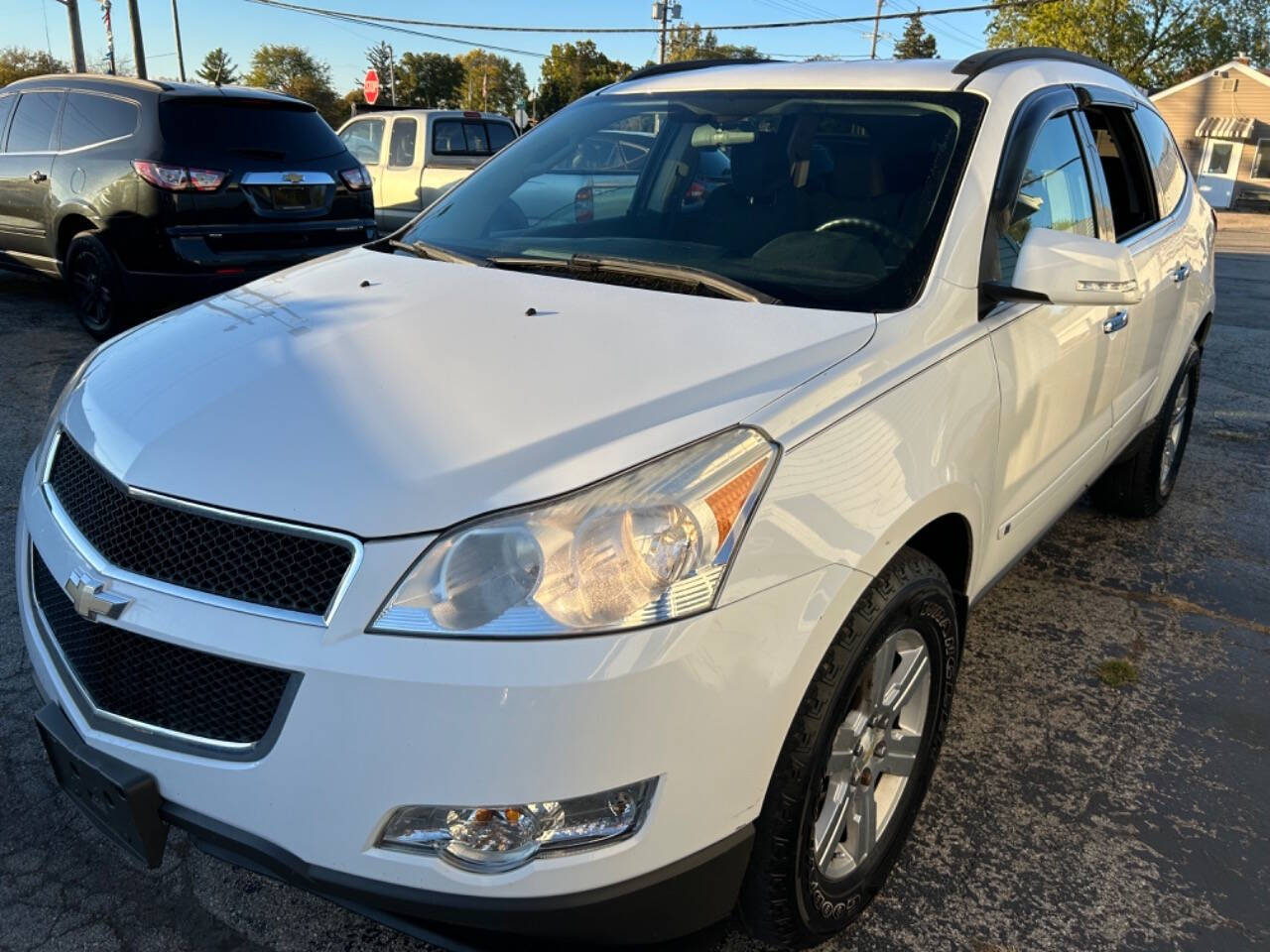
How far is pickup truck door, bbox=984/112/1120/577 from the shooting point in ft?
8.25

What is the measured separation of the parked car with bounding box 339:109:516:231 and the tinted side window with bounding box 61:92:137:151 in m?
3.68

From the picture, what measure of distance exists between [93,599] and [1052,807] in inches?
89.0

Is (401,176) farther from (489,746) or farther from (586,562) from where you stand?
(489,746)

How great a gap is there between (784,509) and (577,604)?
1.30ft

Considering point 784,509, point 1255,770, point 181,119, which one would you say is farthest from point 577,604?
point 181,119

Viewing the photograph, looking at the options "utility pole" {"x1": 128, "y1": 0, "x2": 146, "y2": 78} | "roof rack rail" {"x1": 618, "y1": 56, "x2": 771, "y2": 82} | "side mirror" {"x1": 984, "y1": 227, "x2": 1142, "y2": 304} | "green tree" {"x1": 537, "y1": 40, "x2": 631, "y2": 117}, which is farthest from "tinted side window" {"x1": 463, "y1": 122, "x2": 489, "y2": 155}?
"green tree" {"x1": 537, "y1": 40, "x2": 631, "y2": 117}

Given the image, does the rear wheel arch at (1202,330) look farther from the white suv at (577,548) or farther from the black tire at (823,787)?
the black tire at (823,787)

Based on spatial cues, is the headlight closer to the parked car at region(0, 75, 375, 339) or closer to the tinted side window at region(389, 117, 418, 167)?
the parked car at region(0, 75, 375, 339)

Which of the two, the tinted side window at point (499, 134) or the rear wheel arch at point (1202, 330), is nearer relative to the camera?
the rear wheel arch at point (1202, 330)

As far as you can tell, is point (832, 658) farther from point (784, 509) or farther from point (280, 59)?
point (280, 59)

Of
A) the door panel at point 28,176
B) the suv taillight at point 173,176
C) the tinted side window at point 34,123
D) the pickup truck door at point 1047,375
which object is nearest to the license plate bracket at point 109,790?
the pickup truck door at point 1047,375

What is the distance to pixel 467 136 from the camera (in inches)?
454

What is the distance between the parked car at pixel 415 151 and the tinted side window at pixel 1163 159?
7632 mm

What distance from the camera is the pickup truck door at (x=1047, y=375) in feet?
8.25
